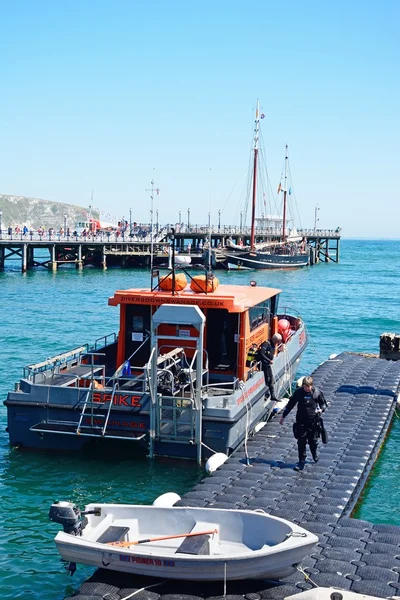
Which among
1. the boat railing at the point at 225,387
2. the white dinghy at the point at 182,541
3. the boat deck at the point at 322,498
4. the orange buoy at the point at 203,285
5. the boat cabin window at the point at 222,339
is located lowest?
the boat deck at the point at 322,498

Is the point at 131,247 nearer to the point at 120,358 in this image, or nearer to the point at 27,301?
the point at 27,301

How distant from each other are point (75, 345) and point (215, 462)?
16.4 meters

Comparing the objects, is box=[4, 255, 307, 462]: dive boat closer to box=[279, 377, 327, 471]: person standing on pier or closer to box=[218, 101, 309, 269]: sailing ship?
box=[279, 377, 327, 471]: person standing on pier

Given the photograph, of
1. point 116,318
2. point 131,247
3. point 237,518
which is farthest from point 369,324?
point 131,247

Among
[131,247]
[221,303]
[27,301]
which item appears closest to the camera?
[221,303]

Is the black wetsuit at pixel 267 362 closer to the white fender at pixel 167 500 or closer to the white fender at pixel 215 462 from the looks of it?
the white fender at pixel 215 462

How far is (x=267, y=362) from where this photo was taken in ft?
47.4

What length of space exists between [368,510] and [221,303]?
4349 mm

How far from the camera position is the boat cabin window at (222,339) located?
1408 centimetres

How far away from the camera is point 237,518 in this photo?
865 cm

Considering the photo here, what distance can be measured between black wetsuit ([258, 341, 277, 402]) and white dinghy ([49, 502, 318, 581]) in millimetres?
5786

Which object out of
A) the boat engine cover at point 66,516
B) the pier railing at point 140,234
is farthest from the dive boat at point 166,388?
the pier railing at point 140,234

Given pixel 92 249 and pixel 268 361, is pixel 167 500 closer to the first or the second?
pixel 268 361

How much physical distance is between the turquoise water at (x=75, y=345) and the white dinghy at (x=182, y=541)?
0.91m
